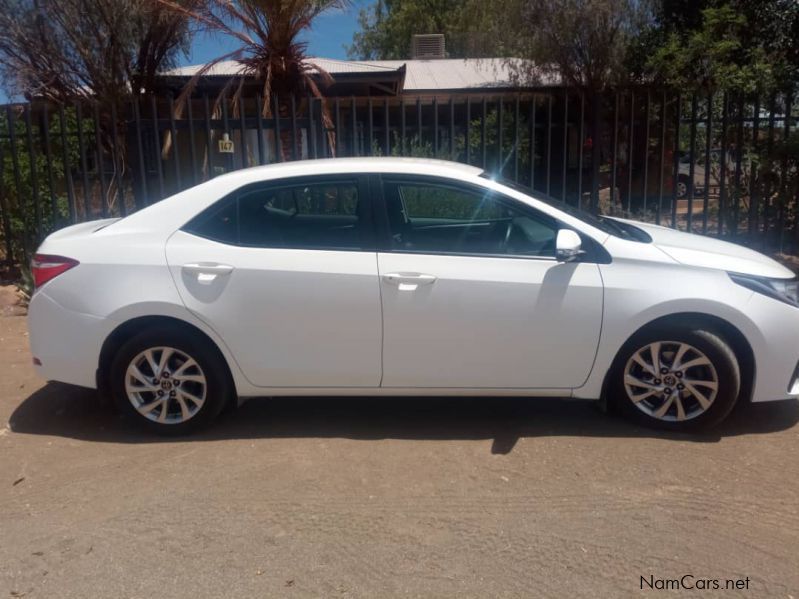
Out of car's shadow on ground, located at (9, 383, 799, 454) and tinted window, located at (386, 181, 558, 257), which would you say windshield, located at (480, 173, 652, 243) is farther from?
car's shadow on ground, located at (9, 383, 799, 454)

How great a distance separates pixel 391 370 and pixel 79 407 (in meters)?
2.30

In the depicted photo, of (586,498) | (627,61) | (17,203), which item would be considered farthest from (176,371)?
(627,61)

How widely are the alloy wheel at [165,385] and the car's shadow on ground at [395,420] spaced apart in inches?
7.6

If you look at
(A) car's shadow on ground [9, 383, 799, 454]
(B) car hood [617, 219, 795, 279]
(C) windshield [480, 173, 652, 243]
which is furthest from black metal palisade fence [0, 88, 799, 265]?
(A) car's shadow on ground [9, 383, 799, 454]

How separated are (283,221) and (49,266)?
1.40 metres

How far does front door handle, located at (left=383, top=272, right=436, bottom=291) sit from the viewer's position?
441 cm

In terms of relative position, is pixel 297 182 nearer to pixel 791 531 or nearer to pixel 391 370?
pixel 391 370

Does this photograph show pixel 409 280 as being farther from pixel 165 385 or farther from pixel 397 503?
pixel 165 385

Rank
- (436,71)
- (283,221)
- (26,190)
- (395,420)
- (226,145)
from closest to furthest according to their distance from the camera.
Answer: (283,221), (395,420), (226,145), (26,190), (436,71)

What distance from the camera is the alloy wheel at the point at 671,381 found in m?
4.41

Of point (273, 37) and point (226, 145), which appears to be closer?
point (226, 145)

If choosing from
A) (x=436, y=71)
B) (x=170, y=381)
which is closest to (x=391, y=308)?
(x=170, y=381)

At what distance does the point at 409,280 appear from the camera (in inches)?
174

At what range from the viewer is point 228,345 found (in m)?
4.52
